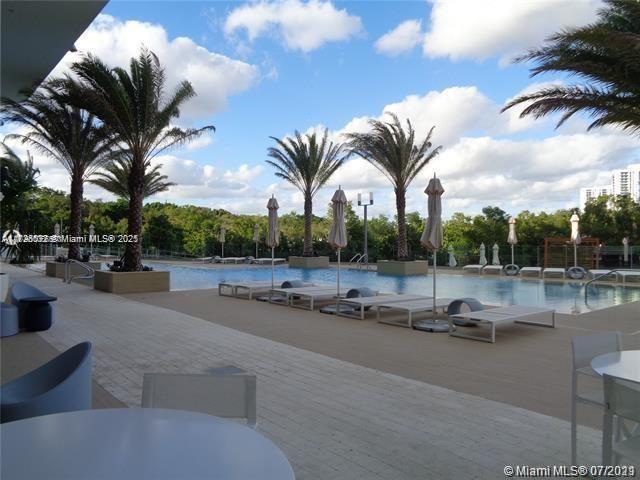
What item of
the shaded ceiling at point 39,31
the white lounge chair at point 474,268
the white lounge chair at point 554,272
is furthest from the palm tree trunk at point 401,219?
the shaded ceiling at point 39,31

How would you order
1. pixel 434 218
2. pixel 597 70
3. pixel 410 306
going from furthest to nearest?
pixel 434 218, pixel 410 306, pixel 597 70

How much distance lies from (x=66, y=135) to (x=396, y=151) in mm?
13616

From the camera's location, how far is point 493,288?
16156 mm

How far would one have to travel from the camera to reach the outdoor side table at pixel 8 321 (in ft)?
24.2

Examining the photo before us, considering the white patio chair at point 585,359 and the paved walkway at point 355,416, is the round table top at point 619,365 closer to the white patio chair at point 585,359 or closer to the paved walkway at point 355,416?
the white patio chair at point 585,359

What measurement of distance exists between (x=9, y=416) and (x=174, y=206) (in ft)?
148

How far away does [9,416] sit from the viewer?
2725 mm

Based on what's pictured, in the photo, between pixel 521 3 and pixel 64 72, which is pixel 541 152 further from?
pixel 64 72

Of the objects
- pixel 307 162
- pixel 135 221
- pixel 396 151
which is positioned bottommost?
pixel 135 221

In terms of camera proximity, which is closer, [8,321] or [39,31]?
[8,321]

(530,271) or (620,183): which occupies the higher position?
(620,183)

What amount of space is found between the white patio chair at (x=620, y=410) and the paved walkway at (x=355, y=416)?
66cm

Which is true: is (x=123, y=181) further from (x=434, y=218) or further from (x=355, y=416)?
(x=355, y=416)

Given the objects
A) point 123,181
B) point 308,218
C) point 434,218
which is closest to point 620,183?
point 308,218
